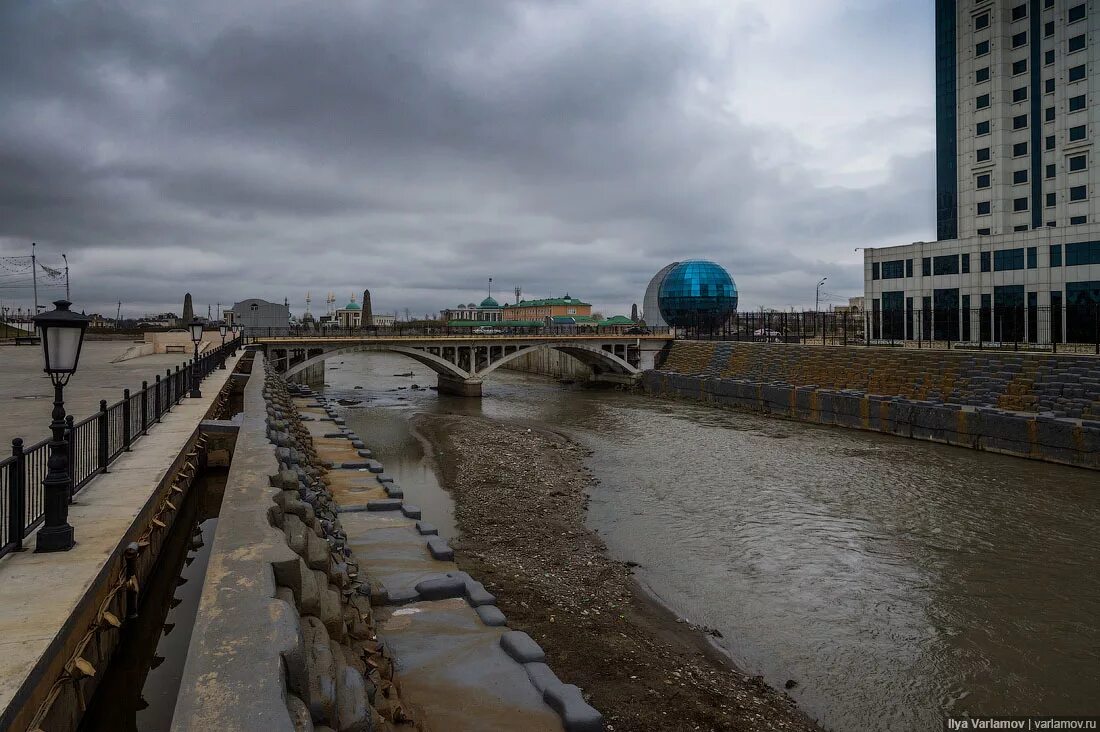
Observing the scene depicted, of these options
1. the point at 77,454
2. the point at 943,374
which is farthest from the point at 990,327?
the point at 77,454

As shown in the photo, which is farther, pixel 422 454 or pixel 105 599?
pixel 422 454

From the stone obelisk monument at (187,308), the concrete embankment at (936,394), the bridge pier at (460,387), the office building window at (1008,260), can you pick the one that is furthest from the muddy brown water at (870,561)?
the stone obelisk monument at (187,308)

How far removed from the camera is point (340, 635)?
661cm

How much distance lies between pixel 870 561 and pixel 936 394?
2291 cm

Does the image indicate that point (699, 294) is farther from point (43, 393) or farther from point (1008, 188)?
point (43, 393)

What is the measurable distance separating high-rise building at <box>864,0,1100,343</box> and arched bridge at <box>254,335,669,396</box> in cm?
2144

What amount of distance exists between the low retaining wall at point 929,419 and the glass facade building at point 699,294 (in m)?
53.0

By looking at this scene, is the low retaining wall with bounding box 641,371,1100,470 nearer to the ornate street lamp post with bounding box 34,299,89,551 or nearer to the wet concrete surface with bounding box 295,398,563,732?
the wet concrete surface with bounding box 295,398,563,732

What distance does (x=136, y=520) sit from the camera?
8289 millimetres

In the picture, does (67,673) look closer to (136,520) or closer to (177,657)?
(177,657)

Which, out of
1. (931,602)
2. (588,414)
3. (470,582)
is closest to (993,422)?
(931,602)

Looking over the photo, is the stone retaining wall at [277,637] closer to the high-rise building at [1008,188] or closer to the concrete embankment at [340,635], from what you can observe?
the concrete embankment at [340,635]

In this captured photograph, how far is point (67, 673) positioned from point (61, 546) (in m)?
2.33

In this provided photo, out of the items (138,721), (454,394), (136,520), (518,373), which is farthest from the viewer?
(518,373)
